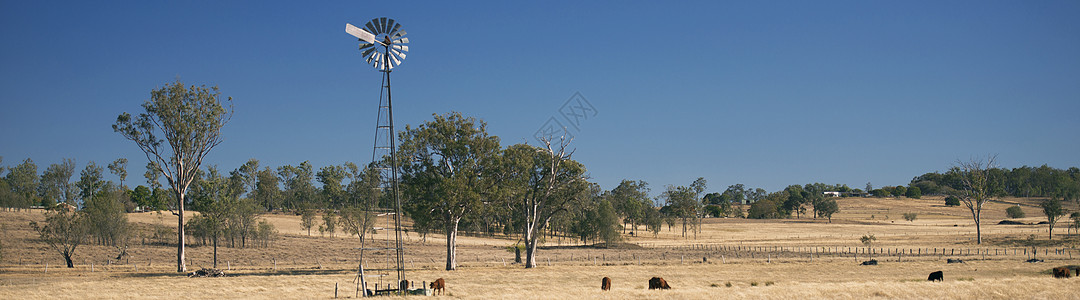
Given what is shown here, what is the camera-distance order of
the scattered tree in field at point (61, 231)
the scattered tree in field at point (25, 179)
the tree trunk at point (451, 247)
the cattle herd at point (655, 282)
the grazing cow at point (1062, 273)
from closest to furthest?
the cattle herd at point (655, 282), the grazing cow at point (1062, 273), the tree trunk at point (451, 247), the scattered tree in field at point (61, 231), the scattered tree in field at point (25, 179)

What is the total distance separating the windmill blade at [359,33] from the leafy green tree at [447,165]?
2403 cm

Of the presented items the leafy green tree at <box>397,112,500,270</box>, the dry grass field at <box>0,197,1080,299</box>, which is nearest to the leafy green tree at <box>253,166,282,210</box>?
the dry grass field at <box>0,197,1080,299</box>

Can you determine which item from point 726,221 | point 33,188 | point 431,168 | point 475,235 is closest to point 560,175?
point 431,168

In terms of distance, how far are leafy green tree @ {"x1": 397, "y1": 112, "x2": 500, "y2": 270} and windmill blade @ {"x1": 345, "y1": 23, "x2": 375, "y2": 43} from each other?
946 inches

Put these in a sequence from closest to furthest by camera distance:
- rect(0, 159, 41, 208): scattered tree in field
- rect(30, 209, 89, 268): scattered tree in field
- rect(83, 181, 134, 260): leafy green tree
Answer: rect(30, 209, 89, 268): scattered tree in field
rect(83, 181, 134, 260): leafy green tree
rect(0, 159, 41, 208): scattered tree in field

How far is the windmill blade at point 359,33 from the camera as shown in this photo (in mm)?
32781

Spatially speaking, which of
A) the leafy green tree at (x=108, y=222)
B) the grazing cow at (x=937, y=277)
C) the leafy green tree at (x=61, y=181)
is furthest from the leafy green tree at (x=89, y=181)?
the grazing cow at (x=937, y=277)

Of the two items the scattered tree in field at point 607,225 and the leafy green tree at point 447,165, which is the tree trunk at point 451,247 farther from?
the scattered tree in field at point 607,225

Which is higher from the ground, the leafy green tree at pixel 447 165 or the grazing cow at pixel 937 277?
the leafy green tree at pixel 447 165

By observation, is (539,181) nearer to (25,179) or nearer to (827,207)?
(827,207)

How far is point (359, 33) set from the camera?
33.3m

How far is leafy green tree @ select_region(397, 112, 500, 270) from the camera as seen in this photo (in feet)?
189

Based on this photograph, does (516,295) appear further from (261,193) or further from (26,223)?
(261,193)

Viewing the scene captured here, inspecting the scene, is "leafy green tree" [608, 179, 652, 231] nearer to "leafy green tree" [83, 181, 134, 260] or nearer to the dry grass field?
the dry grass field
